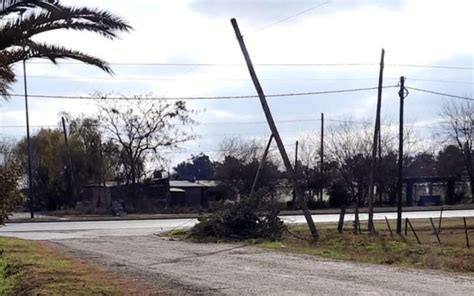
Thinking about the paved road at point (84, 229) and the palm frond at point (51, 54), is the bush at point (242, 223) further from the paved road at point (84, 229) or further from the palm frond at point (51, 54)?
the palm frond at point (51, 54)

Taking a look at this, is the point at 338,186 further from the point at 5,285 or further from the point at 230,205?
the point at 5,285

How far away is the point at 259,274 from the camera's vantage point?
16.9 metres

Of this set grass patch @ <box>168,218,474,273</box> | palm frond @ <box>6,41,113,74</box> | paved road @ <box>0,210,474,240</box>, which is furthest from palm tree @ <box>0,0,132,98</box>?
paved road @ <box>0,210,474,240</box>

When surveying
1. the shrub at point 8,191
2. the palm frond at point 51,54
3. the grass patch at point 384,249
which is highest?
the palm frond at point 51,54

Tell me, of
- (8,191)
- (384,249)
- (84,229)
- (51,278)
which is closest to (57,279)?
(51,278)

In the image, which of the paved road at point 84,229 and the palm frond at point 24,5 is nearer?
the palm frond at point 24,5

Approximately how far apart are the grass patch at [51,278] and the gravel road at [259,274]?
83cm

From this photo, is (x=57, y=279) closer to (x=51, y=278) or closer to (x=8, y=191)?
(x=51, y=278)

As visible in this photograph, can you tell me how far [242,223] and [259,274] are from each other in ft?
46.8

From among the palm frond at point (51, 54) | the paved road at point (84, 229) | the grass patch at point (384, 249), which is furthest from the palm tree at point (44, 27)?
the paved road at point (84, 229)

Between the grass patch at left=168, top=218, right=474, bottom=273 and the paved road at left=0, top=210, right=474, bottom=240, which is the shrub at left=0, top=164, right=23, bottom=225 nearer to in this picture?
the grass patch at left=168, top=218, right=474, bottom=273

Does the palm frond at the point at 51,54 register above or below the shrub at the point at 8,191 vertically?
above

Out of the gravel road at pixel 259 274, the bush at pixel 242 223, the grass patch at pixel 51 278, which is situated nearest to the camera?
the grass patch at pixel 51 278

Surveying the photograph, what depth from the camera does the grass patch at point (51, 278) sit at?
13.5m
